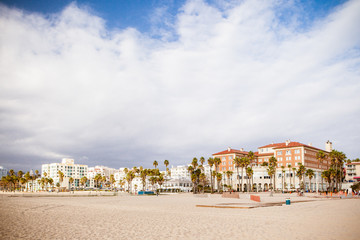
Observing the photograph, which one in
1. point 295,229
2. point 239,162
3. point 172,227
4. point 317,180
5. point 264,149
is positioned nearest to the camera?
point 295,229

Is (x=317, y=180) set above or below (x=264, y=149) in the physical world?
below

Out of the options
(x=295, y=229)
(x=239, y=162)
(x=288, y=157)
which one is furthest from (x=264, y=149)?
(x=295, y=229)

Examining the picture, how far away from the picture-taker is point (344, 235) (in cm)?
1365

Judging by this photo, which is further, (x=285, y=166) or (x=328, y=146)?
(x=328, y=146)

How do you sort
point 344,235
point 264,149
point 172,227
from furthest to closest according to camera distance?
1. point 264,149
2. point 172,227
3. point 344,235

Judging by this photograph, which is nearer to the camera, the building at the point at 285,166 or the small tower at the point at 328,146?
the building at the point at 285,166

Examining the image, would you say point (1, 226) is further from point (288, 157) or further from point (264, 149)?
point (264, 149)

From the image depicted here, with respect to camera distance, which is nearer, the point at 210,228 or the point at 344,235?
the point at 344,235

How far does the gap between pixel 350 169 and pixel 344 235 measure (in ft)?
534

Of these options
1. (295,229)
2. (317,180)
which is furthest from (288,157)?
(295,229)

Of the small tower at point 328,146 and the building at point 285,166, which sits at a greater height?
the small tower at point 328,146

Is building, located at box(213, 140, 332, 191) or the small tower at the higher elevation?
the small tower

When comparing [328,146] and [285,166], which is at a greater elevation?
[328,146]

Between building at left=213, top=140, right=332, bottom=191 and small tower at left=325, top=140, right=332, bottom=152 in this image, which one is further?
small tower at left=325, top=140, right=332, bottom=152
